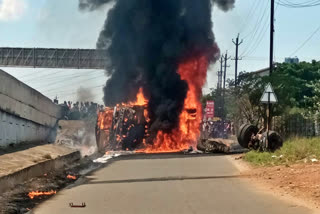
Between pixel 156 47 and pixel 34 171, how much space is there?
22.5m

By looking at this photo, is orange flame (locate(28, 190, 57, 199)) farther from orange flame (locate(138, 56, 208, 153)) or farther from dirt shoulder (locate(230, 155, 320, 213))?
orange flame (locate(138, 56, 208, 153))

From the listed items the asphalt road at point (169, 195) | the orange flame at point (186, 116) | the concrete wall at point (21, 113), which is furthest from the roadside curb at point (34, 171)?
the orange flame at point (186, 116)

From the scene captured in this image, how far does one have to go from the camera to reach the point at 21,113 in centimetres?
1620

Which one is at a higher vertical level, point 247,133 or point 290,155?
point 247,133

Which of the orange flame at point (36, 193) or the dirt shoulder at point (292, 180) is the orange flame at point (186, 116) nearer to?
the dirt shoulder at point (292, 180)

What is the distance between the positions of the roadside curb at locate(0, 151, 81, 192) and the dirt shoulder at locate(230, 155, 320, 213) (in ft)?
18.5

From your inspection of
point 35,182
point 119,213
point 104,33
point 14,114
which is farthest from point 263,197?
point 104,33

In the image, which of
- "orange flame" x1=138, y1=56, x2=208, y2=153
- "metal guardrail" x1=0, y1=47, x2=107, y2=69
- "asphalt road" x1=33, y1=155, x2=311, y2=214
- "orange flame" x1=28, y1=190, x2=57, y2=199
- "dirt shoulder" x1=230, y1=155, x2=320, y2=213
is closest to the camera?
"asphalt road" x1=33, y1=155, x2=311, y2=214

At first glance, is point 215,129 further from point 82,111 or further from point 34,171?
point 34,171

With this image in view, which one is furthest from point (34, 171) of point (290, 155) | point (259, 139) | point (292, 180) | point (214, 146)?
point (214, 146)

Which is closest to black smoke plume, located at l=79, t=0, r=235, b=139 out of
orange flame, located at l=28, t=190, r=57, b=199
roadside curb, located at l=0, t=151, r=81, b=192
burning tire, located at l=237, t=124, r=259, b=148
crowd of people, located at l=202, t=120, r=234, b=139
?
crowd of people, located at l=202, t=120, r=234, b=139

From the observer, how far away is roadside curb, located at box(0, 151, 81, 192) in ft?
33.5

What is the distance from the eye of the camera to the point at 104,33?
121 feet

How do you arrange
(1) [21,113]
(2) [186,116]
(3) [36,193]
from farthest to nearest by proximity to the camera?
(2) [186,116] < (1) [21,113] < (3) [36,193]
